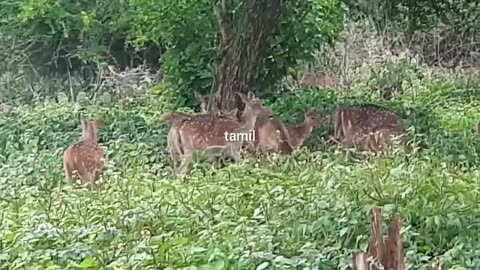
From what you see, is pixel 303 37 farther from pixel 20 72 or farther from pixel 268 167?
pixel 20 72

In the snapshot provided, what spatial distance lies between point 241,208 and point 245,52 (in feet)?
17.6

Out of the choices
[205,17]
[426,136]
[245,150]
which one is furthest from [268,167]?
[205,17]

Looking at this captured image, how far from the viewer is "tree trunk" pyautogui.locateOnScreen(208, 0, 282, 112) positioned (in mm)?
11680

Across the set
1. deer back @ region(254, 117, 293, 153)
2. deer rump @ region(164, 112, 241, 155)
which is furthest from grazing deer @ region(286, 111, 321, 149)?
deer rump @ region(164, 112, 241, 155)

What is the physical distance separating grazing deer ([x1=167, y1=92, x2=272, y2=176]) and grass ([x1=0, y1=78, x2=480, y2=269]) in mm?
230

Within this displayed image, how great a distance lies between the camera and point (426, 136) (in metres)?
10.3

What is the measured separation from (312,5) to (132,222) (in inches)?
345

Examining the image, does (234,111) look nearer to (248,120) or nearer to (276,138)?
(248,120)

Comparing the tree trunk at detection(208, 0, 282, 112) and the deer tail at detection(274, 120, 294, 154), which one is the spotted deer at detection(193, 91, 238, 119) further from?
the deer tail at detection(274, 120, 294, 154)

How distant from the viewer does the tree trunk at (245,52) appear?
11.7 m

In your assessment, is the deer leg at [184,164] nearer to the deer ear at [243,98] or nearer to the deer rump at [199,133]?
the deer rump at [199,133]

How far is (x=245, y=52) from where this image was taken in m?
12.0

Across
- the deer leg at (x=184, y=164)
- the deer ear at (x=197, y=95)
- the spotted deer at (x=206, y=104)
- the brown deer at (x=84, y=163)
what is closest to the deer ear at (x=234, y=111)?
the spotted deer at (x=206, y=104)

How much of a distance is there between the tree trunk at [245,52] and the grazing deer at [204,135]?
79.5 inches
